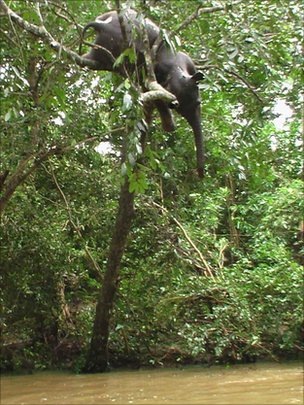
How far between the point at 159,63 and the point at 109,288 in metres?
3.21

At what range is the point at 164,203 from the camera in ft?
25.2

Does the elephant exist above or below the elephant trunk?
above

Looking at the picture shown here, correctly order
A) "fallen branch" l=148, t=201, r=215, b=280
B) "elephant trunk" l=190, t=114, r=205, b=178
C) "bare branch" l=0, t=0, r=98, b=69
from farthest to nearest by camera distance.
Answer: "fallen branch" l=148, t=201, r=215, b=280 < "elephant trunk" l=190, t=114, r=205, b=178 < "bare branch" l=0, t=0, r=98, b=69

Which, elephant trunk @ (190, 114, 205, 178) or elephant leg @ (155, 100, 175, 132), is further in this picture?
elephant trunk @ (190, 114, 205, 178)

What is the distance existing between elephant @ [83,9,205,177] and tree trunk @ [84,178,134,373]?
6.12 feet

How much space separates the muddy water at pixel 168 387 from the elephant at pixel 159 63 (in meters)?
2.09

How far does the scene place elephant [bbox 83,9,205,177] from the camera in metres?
4.03

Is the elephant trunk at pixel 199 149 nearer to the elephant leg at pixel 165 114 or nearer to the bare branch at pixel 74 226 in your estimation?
the elephant leg at pixel 165 114

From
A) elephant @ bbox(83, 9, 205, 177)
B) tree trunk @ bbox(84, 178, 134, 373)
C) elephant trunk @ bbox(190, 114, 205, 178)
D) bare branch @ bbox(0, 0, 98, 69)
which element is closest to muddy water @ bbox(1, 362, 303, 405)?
tree trunk @ bbox(84, 178, 134, 373)

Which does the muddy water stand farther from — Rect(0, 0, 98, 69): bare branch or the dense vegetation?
Rect(0, 0, 98, 69): bare branch

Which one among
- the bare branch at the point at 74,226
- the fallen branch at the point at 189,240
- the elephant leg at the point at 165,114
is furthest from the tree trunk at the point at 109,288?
the elephant leg at the point at 165,114

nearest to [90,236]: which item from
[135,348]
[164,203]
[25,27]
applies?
[164,203]

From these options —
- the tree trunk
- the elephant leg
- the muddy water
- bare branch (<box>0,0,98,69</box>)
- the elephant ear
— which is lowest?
the muddy water

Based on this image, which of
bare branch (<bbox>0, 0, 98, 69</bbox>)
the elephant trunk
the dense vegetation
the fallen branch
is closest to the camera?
bare branch (<bbox>0, 0, 98, 69</bbox>)
